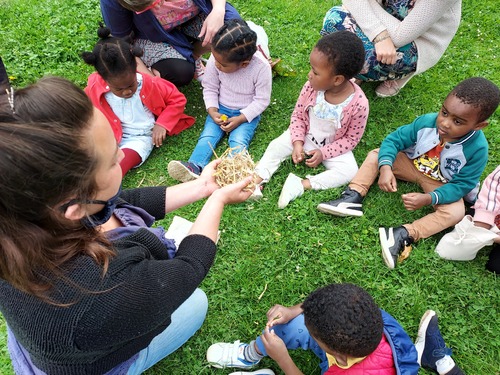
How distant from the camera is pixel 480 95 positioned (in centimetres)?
278

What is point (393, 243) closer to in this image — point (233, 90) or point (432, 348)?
point (432, 348)

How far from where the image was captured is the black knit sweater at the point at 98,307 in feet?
4.56

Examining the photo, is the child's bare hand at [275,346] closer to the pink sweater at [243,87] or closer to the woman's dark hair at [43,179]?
the woman's dark hair at [43,179]

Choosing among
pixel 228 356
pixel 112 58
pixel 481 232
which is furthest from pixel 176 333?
pixel 112 58

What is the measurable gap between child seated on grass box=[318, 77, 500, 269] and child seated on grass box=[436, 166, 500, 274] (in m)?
0.13

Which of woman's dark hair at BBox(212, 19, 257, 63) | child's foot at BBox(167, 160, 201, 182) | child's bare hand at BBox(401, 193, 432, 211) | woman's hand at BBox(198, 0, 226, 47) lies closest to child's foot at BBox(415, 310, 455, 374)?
child's bare hand at BBox(401, 193, 432, 211)

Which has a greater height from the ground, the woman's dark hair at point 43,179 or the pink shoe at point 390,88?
the woman's dark hair at point 43,179

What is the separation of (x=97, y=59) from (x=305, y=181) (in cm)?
217

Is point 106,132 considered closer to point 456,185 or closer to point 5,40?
point 456,185

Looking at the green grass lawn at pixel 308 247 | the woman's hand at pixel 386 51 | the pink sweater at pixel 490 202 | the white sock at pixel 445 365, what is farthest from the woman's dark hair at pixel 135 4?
the white sock at pixel 445 365

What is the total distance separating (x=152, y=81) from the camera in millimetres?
3842

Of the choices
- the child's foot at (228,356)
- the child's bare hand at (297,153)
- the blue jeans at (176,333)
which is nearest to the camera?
the blue jeans at (176,333)

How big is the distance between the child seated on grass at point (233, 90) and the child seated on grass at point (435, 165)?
119 centimetres

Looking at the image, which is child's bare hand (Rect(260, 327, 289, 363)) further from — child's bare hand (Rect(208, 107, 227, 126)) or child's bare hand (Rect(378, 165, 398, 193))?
child's bare hand (Rect(208, 107, 227, 126))
